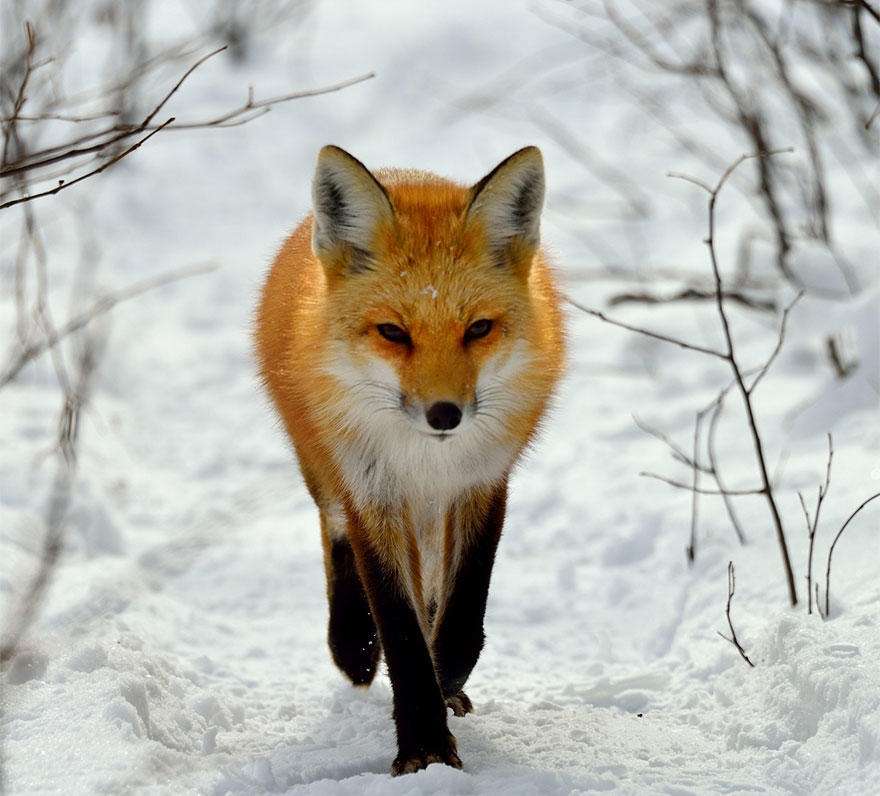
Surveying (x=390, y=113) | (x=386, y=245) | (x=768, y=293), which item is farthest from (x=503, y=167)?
(x=390, y=113)

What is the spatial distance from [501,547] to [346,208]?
278cm

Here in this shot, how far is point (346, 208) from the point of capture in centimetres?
356

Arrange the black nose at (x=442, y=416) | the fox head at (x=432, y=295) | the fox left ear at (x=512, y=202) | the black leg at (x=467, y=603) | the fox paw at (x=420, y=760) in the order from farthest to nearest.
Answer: the black leg at (x=467, y=603), the fox left ear at (x=512, y=202), the fox paw at (x=420, y=760), the fox head at (x=432, y=295), the black nose at (x=442, y=416)

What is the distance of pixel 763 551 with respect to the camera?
4.86m

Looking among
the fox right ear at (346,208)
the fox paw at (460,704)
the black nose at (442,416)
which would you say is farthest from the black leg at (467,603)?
the fox right ear at (346,208)

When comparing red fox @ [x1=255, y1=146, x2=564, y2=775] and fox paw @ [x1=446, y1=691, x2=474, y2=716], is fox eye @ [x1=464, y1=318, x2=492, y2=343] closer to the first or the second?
red fox @ [x1=255, y1=146, x2=564, y2=775]

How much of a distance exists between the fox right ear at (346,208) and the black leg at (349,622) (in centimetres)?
131

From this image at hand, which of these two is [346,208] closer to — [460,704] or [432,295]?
[432,295]

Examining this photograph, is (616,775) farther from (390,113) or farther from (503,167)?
(390,113)

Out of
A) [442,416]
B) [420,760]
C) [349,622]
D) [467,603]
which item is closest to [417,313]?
[442,416]

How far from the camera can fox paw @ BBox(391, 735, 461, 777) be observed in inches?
134

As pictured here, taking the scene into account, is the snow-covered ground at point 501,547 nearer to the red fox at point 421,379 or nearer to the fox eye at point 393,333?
the red fox at point 421,379

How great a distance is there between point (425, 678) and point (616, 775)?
0.61 m

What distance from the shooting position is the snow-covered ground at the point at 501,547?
11.3ft
